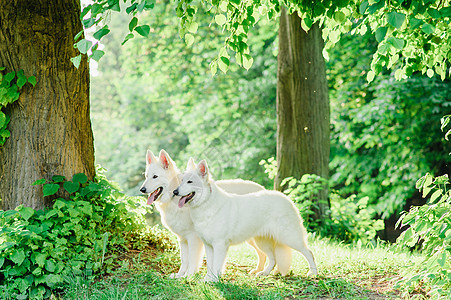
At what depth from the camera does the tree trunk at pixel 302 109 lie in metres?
9.44

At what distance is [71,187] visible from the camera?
225 inches

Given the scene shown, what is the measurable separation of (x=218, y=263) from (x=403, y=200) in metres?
8.69

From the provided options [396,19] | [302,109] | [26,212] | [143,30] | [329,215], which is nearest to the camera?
[396,19]

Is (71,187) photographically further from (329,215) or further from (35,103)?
(329,215)

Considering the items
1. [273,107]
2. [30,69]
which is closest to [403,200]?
[273,107]

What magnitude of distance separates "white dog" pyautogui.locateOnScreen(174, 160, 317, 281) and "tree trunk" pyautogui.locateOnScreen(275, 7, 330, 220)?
3.64m

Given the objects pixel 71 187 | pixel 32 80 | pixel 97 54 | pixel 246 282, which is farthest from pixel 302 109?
pixel 97 54

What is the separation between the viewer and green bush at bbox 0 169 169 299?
511 centimetres

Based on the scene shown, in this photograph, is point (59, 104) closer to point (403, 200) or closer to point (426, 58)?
point (426, 58)

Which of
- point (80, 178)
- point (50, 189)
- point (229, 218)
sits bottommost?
point (229, 218)

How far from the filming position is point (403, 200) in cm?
1290

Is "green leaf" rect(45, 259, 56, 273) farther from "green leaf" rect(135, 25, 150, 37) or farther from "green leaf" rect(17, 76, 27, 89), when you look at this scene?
"green leaf" rect(135, 25, 150, 37)

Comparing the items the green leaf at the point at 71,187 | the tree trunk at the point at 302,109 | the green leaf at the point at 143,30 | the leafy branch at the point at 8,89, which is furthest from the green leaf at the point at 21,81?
the tree trunk at the point at 302,109

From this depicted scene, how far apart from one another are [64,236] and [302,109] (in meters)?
5.30
